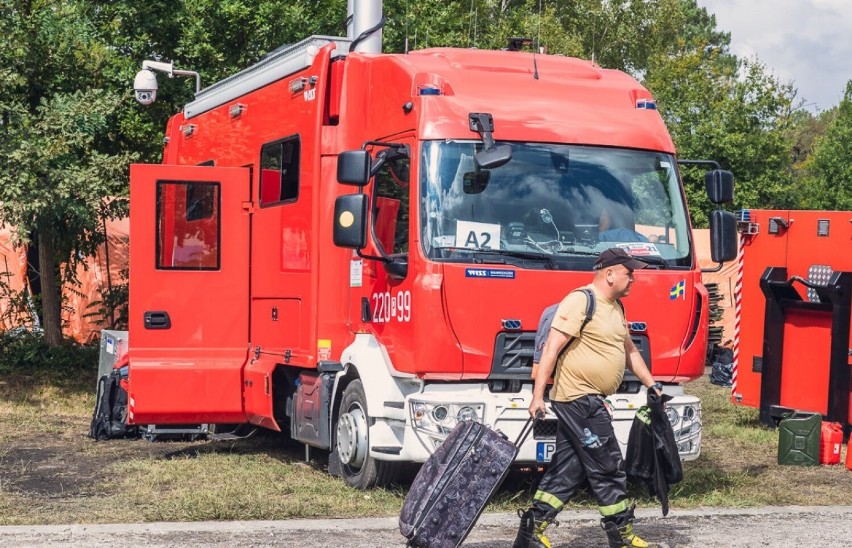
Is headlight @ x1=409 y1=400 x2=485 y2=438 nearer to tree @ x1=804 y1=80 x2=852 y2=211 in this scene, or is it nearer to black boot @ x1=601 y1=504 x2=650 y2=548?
black boot @ x1=601 y1=504 x2=650 y2=548

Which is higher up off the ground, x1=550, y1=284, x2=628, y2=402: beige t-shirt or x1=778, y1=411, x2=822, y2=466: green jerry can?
x1=550, y1=284, x2=628, y2=402: beige t-shirt

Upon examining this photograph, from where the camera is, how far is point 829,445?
11695 millimetres

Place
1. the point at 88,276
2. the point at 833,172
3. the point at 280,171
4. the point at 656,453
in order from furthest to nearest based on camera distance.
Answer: the point at 833,172 < the point at 88,276 < the point at 280,171 < the point at 656,453

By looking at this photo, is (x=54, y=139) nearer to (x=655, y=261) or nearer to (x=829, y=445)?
(x=655, y=261)

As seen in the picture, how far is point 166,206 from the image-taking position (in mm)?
11430

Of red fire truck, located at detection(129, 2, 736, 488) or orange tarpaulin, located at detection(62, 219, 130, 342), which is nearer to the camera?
red fire truck, located at detection(129, 2, 736, 488)

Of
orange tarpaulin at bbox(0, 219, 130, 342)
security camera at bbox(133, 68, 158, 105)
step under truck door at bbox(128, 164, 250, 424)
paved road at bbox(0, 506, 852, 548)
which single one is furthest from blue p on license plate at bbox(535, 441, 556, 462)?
orange tarpaulin at bbox(0, 219, 130, 342)

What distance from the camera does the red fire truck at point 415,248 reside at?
28.9 ft

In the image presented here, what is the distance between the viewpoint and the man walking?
23.7 feet

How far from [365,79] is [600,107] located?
1840 mm

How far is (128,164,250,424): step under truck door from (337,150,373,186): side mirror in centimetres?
273

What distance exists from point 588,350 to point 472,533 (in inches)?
60.8

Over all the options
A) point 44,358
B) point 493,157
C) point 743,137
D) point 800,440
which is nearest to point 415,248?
point 493,157

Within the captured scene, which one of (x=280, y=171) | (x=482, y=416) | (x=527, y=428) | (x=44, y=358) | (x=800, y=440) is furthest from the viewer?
(x=44, y=358)
